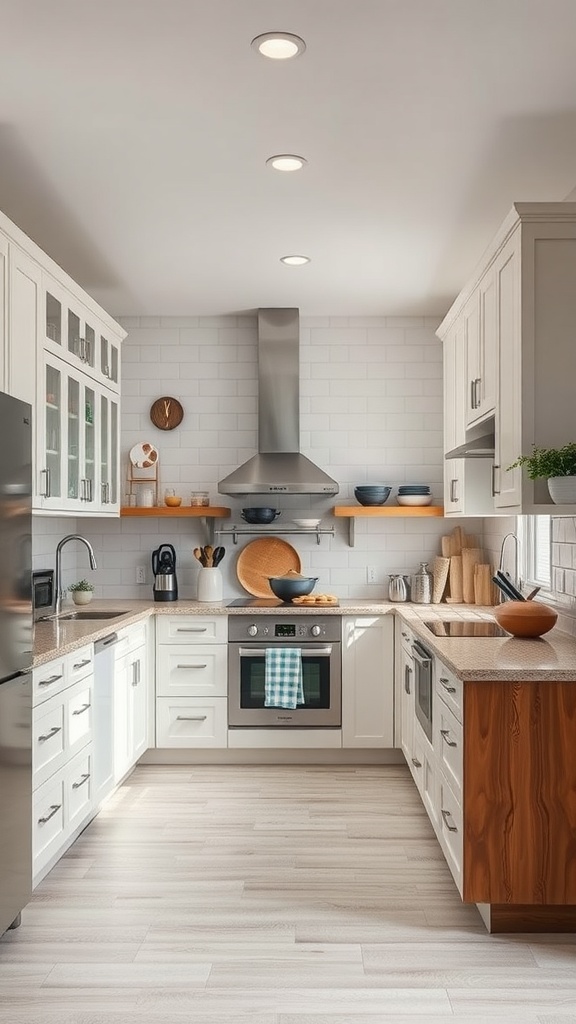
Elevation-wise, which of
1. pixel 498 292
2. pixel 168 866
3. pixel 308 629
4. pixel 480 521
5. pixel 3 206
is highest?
pixel 3 206

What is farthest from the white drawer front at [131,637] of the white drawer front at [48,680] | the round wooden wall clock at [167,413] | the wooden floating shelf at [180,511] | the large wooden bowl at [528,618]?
the large wooden bowl at [528,618]

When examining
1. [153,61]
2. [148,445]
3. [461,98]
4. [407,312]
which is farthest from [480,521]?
[153,61]

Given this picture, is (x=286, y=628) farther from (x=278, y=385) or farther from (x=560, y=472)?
(x=560, y=472)

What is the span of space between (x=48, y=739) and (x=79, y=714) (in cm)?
44

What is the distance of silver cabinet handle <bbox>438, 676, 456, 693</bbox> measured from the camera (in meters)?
3.20

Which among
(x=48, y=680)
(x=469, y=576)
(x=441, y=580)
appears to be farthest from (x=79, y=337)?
(x=469, y=576)

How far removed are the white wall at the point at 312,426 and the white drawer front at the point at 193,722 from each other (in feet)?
2.84

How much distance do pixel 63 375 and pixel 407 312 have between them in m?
2.47

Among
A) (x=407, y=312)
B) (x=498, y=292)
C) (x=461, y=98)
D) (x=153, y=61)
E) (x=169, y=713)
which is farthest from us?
(x=407, y=312)

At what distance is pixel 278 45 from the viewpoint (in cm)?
255

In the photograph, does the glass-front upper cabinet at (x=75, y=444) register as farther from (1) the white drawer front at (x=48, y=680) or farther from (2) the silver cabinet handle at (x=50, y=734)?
(2) the silver cabinet handle at (x=50, y=734)

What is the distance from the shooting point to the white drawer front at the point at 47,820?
3129 mm

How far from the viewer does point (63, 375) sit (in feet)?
Result: 13.5

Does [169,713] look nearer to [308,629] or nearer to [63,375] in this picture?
[308,629]
